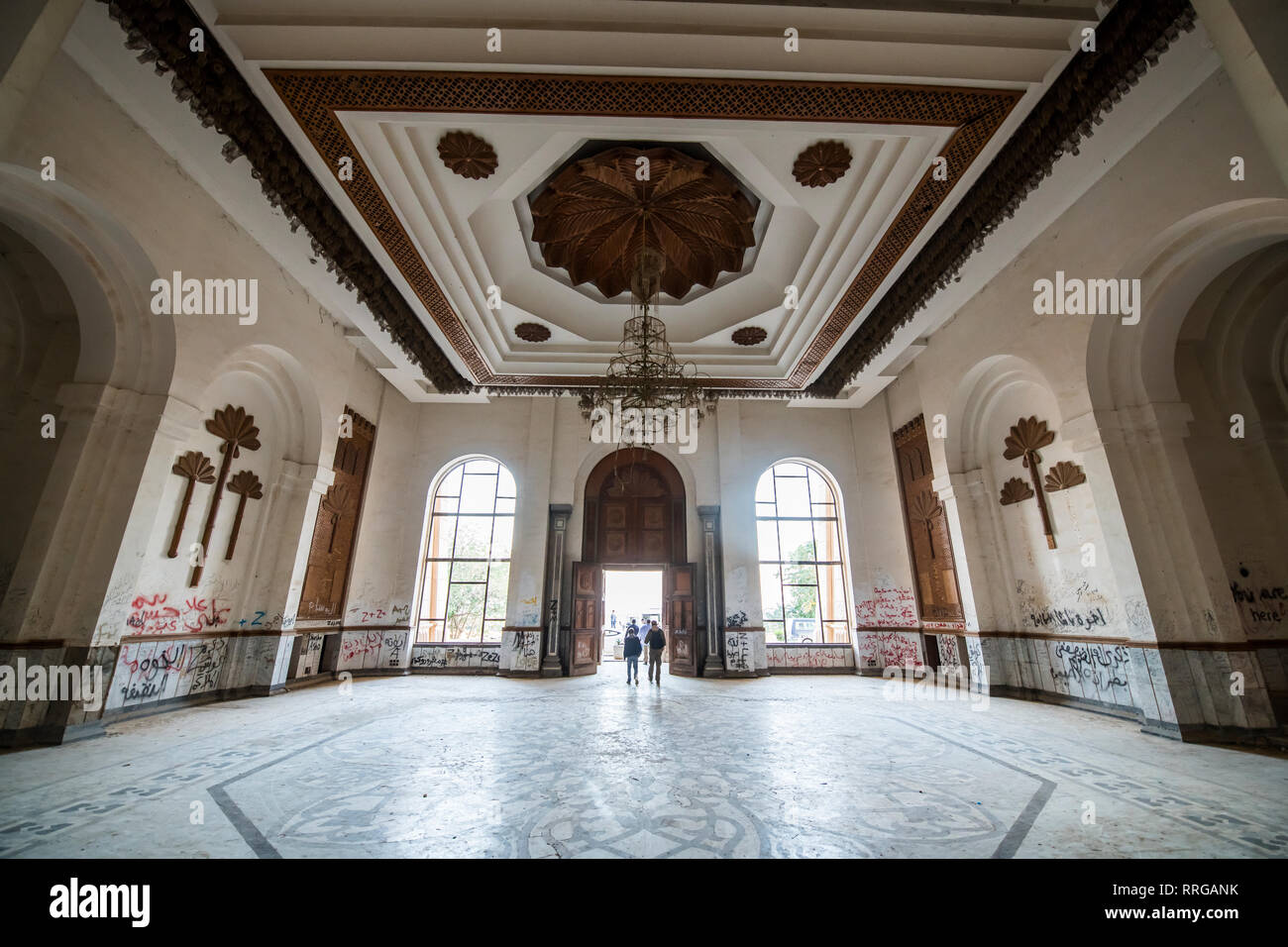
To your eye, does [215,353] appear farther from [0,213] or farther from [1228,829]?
[1228,829]

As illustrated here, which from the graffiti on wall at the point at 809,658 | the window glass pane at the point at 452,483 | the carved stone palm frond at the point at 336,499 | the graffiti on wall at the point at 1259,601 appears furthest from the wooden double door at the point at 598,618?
the graffiti on wall at the point at 1259,601

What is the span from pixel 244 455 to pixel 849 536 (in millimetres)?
9495

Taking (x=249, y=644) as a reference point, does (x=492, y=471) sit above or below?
above

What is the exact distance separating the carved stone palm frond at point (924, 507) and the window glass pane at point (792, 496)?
200 cm

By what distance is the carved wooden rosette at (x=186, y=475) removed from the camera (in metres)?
5.14

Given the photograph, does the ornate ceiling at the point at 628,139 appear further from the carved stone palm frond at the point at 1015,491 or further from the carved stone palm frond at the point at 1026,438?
the carved stone palm frond at the point at 1015,491

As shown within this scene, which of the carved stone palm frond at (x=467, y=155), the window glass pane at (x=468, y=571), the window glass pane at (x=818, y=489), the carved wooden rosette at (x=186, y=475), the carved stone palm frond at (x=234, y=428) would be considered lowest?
the window glass pane at (x=468, y=571)

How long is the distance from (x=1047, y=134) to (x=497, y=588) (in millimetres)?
9573

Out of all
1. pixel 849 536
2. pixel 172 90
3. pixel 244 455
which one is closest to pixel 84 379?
pixel 244 455

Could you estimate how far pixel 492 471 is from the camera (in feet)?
32.4

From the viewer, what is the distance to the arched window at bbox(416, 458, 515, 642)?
365 inches

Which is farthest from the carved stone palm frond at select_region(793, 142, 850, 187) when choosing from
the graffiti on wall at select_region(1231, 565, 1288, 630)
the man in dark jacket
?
the man in dark jacket

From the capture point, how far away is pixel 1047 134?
4.12m

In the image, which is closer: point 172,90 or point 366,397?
point 172,90
